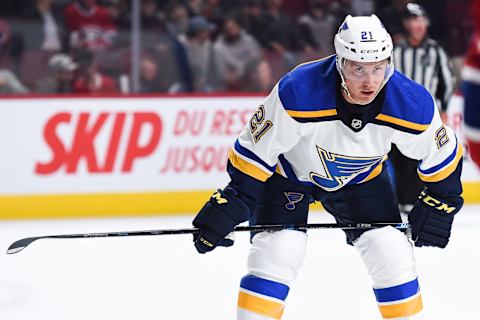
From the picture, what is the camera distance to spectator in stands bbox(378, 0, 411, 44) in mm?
6340

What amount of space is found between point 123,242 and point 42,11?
1845 mm

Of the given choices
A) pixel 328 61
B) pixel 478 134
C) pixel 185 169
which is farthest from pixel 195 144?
pixel 478 134

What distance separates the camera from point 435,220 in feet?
8.93

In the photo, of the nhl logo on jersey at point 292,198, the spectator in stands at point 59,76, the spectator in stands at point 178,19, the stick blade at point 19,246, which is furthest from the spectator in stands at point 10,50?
the nhl logo on jersey at point 292,198

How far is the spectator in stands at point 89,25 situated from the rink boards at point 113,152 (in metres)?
0.58

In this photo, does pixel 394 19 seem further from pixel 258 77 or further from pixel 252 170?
pixel 252 170

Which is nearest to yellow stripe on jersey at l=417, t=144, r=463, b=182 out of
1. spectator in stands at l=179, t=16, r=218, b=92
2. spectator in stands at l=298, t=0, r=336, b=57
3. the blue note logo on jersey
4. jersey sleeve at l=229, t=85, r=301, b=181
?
the blue note logo on jersey

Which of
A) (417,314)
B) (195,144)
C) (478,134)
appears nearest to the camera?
(478,134)

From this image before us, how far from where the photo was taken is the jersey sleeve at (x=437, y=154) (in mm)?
2654

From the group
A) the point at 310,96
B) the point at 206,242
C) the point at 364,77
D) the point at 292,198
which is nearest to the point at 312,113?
the point at 310,96

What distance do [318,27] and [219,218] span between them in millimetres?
4254

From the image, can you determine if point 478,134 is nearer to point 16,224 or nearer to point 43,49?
point 16,224

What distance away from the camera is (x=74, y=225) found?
5.46 metres

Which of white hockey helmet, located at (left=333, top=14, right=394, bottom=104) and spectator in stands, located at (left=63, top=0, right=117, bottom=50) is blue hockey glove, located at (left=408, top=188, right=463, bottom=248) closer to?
white hockey helmet, located at (left=333, top=14, right=394, bottom=104)
